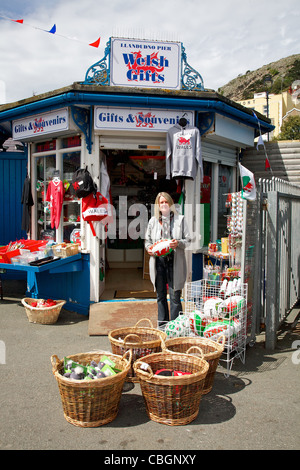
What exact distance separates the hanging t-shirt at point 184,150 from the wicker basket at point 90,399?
13.0ft

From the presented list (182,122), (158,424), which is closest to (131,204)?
(182,122)

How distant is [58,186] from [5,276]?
363 cm

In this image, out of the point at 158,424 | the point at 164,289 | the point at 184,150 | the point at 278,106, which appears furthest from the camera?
the point at 278,106

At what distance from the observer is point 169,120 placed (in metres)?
6.70

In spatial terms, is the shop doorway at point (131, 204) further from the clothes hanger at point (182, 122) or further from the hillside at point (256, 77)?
the hillside at point (256, 77)

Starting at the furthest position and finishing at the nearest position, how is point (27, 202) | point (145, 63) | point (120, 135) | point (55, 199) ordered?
point (27, 202) → point (55, 199) → point (120, 135) → point (145, 63)

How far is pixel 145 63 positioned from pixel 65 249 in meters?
3.46

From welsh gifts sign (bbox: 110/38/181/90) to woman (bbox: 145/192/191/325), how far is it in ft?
7.82

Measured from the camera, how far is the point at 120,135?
22.6 feet

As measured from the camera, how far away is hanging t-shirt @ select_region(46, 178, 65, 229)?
24.2 feet

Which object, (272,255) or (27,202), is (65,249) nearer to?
(27,202)

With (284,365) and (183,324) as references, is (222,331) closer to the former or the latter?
(183,324)

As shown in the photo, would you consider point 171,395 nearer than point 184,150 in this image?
Yes

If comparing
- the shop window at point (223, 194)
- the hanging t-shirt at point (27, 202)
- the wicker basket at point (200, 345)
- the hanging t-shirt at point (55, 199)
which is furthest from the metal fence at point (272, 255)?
the hanging t-shirt at point (27, 202)
